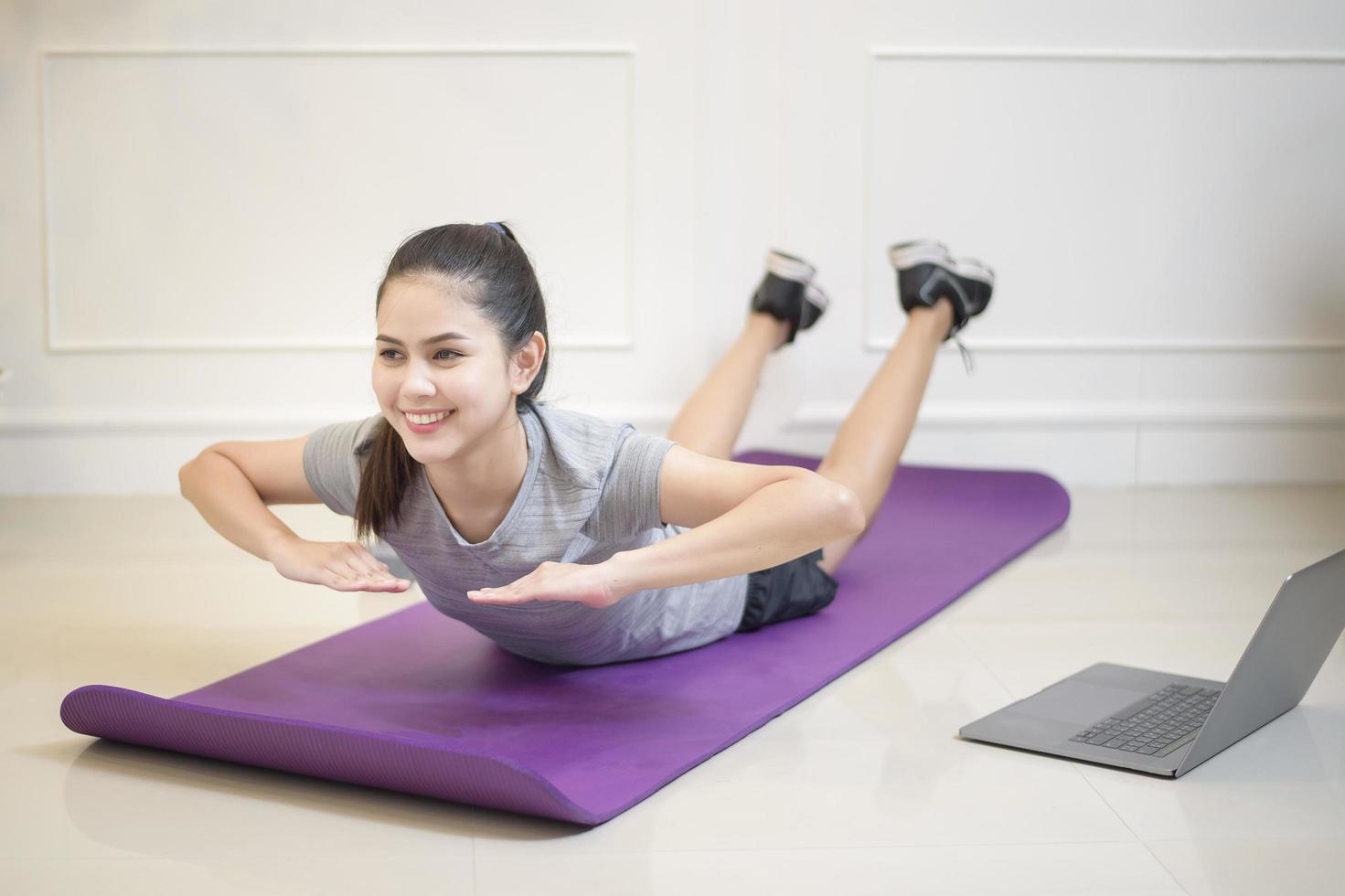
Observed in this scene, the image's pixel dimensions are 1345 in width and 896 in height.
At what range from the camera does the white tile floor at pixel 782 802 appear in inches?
52.7

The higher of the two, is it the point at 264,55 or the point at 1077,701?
the point at 264,55

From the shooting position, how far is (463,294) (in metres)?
1.53

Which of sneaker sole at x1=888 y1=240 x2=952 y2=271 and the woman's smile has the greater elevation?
sneaker sole at x1=888 y1=240 x2=952 y2=271

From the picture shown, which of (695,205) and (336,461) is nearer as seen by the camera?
(336,461)

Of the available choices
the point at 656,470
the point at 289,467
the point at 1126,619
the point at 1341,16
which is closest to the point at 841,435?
the point at 1126,619

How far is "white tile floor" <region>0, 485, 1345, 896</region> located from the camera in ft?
4.39

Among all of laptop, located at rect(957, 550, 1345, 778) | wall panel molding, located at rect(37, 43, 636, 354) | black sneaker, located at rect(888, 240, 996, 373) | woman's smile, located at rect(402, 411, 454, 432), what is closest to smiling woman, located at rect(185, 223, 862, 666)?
woman's smile, located at rect(402, 411, 454, 432)

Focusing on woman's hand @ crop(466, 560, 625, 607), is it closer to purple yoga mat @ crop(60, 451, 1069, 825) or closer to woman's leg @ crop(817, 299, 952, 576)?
purple yoga mat @ crop(60, 451, 1069, 825)

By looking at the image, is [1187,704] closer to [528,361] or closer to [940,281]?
[528,361]

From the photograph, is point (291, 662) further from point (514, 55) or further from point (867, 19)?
point (867, 19)

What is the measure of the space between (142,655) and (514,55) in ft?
6.37

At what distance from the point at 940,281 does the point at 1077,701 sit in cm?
109

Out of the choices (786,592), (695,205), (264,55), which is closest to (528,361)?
(786,592)

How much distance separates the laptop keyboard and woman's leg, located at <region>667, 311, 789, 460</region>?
0.92m
